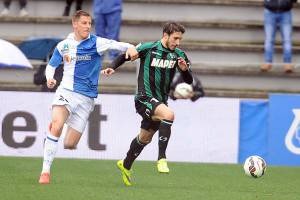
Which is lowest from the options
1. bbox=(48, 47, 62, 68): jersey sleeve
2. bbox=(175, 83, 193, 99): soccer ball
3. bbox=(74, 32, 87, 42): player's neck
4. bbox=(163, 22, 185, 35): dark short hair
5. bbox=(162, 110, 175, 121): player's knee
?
bbox=(175, 83, 193, 99): soccer ball

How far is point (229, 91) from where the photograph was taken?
60.3 ft

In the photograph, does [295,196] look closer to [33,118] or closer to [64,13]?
[33,118]

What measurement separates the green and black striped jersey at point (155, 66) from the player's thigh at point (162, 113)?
287 mm

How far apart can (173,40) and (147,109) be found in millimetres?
887

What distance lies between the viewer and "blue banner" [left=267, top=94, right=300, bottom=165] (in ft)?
51.6

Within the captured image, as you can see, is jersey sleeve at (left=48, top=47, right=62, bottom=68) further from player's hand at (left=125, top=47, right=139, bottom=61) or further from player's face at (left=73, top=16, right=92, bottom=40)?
player's hand at (left=125, top=47, right=139, bottom=61)

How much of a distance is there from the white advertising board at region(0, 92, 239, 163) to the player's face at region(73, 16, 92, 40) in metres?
4.49

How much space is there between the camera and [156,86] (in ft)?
37.4

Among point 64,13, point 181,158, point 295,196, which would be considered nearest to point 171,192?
point 295,196

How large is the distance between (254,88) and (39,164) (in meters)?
6.29

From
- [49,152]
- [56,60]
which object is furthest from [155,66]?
[49,152]

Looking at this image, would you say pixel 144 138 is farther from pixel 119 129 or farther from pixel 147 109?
pixel 119 129

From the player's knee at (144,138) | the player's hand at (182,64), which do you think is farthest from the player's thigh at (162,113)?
the player's hand at (182,64)

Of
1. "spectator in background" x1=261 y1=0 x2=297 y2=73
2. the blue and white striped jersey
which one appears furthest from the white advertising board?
the blue and white striped jersey
